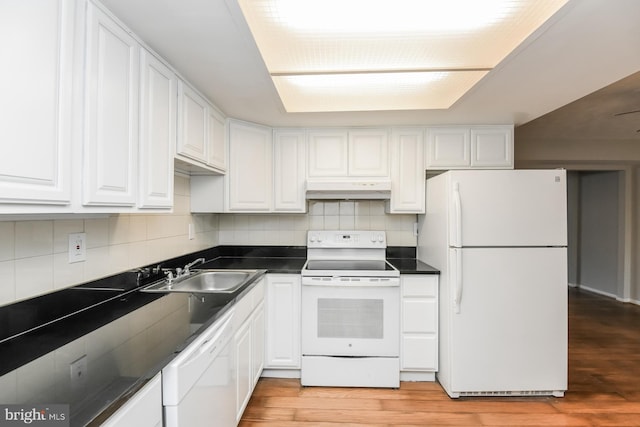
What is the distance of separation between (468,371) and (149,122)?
2576 mm

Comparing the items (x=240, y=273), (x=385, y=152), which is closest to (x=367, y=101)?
(x=385, y=152)

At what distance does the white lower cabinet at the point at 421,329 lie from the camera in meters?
2.41

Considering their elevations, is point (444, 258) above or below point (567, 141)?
below

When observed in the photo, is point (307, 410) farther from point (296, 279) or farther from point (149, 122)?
Answer: point (149, 122)

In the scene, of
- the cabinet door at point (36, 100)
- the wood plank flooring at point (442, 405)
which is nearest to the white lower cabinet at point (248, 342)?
the wood plank flooring at point (442, 405)

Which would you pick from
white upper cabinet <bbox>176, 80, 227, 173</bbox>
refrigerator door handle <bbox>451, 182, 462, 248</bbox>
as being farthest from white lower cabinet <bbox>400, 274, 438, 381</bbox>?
white upper cabinet <bbox>176, 80, 227, 173</bbox>

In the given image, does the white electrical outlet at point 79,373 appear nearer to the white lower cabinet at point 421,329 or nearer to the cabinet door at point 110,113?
the cabinet door at point 110,113

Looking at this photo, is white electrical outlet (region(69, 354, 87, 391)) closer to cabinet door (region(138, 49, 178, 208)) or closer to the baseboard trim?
cabinet door (region(138, 49, 178, 208))

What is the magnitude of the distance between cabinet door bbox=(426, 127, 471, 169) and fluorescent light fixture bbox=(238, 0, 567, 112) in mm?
478

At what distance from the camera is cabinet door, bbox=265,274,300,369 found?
245 centimetres

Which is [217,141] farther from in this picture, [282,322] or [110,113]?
[282,322]

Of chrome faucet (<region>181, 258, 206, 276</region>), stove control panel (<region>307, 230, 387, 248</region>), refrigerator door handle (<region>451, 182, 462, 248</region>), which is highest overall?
refrigerator door handle (<region>451, 182, 462, 248</region>)

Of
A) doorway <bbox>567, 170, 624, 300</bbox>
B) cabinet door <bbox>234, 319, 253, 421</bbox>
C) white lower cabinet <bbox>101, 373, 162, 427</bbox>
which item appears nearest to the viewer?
white lower cabinet <bbox>101, 373, 162, 427</bbox>

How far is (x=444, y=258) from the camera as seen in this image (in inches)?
91.7
